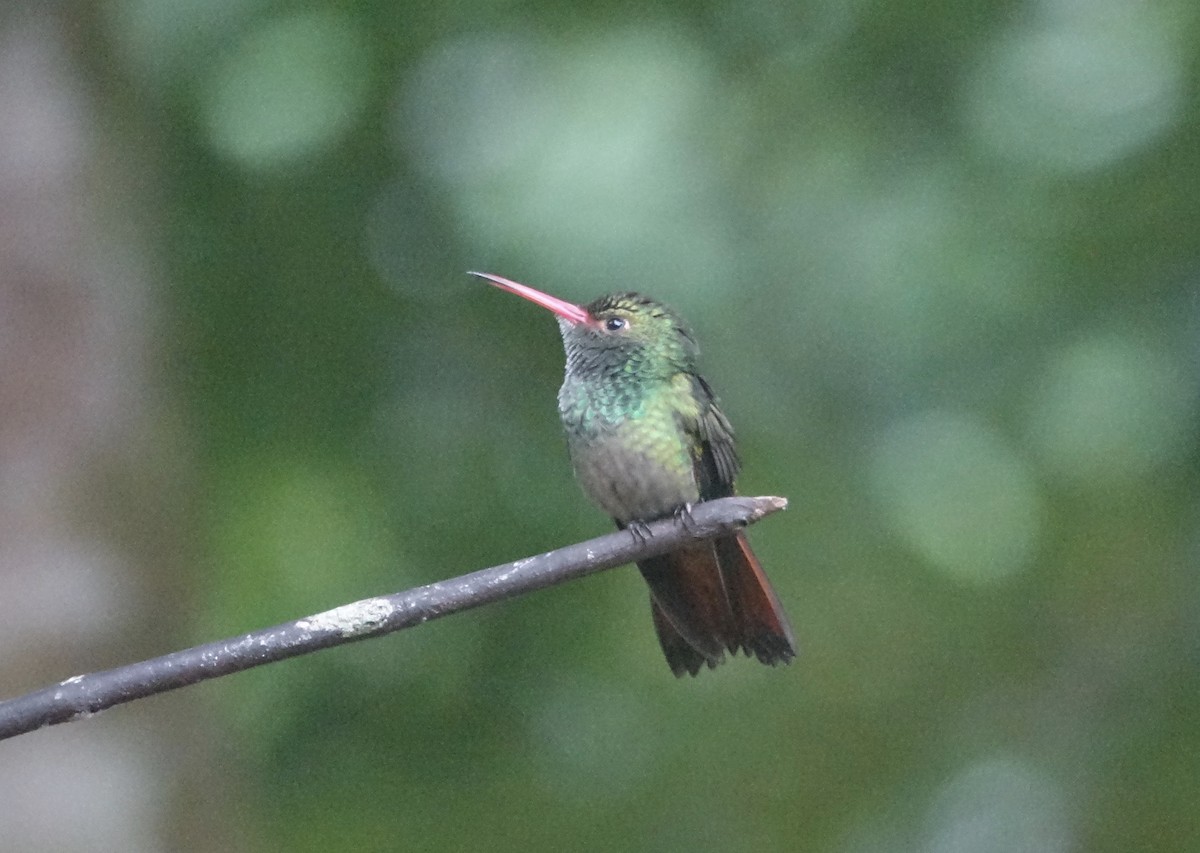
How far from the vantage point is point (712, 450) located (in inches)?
134

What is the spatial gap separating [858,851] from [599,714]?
917 mm

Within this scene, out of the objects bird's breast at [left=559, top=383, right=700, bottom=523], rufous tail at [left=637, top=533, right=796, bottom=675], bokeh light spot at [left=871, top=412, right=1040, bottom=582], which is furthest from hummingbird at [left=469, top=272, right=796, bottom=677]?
bokeh light spot at [left=871, top=412, right=1040, bottom=582]

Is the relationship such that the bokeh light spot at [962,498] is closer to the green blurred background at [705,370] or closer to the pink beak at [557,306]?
the green blurred background at [705,370]

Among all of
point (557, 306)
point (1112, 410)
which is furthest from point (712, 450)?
point (1112, 410)

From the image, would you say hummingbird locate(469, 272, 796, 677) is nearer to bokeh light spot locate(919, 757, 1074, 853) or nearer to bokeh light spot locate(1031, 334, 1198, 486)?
bokeh light spot locate(1031, 334, 1198, 486)

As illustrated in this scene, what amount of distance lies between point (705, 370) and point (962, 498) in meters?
0.85

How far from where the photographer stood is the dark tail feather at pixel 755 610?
2.80 m

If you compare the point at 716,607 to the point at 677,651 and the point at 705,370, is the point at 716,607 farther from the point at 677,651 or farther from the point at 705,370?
the point at 705,370

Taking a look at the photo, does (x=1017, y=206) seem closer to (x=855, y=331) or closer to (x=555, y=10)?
(x=855, y=331)

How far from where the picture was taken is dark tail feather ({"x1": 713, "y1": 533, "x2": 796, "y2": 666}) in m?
2.80

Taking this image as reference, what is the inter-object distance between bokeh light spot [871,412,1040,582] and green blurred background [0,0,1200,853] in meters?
0.01

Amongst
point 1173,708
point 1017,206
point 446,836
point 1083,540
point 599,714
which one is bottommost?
point 446,836

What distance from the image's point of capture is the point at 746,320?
15.8 ft

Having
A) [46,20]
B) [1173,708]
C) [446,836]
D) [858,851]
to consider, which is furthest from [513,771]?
[46,20]
